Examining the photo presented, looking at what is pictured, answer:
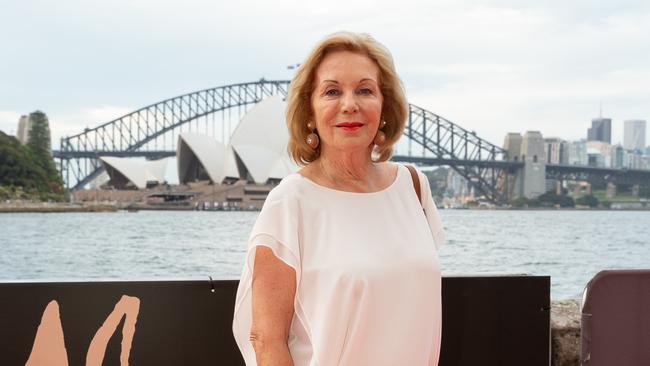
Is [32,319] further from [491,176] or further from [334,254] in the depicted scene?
[491,176]

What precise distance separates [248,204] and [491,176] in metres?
11.0

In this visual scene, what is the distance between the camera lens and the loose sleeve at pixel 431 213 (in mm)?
1250

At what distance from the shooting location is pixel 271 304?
109 cm

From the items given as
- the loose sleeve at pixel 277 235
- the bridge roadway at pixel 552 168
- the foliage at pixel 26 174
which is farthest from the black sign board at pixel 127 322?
the foliage at pixel 26 174

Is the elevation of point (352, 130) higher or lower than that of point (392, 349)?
higher

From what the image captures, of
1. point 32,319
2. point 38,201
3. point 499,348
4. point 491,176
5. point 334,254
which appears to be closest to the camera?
point 334,254

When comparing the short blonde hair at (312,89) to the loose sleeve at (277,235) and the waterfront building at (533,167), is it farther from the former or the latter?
the waterfront building at (533,167)

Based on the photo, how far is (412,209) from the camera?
3.92 ft

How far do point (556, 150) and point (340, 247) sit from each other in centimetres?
3498

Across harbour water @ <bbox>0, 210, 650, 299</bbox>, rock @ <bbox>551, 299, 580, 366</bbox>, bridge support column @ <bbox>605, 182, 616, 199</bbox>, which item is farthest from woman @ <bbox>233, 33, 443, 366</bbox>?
bridge support column @ <bbox>605, 182, 616, 199</bbox>

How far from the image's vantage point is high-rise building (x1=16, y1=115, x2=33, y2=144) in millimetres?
43291

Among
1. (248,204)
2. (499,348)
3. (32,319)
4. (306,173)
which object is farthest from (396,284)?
(248,204)

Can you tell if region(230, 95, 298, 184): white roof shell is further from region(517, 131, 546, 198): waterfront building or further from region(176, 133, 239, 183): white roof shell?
region(517, 131, 546, 198): waterfront building

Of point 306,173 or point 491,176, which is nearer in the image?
point 306,173
